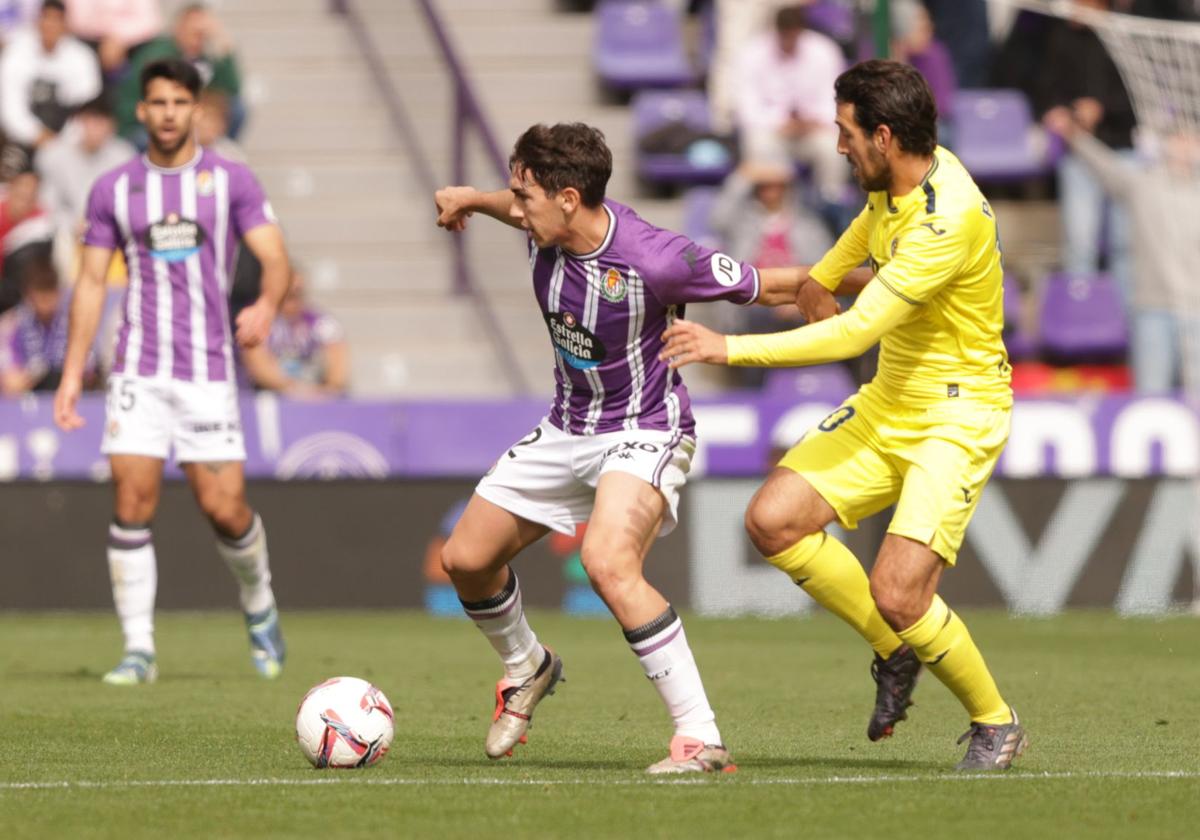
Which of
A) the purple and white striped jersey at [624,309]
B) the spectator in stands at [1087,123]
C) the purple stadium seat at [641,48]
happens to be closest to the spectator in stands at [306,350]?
the purple stadium seat at [641,48]

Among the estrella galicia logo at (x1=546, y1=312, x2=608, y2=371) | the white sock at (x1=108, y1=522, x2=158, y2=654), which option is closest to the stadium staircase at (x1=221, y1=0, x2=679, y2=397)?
the white sock at (x1=108, y1=522, x2=158, y2=654)

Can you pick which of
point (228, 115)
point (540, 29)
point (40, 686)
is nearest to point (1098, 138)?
point (540, 29)

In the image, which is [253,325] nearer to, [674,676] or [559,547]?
[674,676]

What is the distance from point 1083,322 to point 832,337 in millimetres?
9755

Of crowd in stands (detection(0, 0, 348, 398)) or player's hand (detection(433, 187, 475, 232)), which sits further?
crowd in stands (detection(0, 0, 348, 398))

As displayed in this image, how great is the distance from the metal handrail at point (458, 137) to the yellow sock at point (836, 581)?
7.54m

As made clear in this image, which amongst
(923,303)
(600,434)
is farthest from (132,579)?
(923,303)

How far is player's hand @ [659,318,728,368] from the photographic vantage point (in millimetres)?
5949

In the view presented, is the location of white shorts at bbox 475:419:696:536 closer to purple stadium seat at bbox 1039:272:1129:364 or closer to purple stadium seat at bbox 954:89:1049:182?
purple stadium seat at bbox 1039:272:1129:364

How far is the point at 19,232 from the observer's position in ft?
49.5

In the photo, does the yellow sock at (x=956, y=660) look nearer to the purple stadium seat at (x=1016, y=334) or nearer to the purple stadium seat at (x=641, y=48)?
the purple stadium seat at (x=1016, y=334)

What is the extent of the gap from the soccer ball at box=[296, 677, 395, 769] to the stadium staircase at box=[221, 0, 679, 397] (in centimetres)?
792

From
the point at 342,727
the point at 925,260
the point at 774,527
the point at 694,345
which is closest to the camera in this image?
the point at 694,345

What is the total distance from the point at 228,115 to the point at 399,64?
53.7 inches
